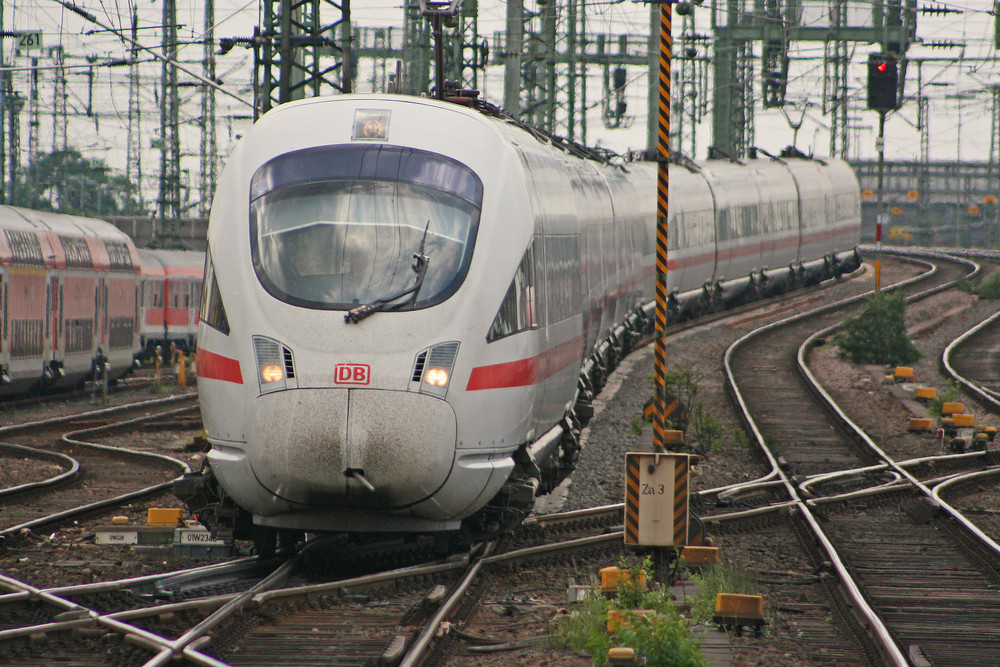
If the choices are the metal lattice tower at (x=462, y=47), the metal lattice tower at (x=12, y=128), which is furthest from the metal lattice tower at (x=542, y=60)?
the metal lattice tower at (x=12, y=128)

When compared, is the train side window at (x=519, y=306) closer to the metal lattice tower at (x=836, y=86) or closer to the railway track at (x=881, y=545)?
the railway track at (x=881, y=545)

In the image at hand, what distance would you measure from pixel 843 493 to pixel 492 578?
18.7 ft

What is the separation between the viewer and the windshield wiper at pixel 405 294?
26.6 feet

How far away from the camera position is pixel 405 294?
8258 millimetres

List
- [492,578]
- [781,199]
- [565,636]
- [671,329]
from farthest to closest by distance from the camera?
1. [781,199]
2. [671,329]
3. [492,578]
4. [565,636]

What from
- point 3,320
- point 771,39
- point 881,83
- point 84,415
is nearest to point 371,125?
point 84,415

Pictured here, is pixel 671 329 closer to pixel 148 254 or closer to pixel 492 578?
pixel 148 254

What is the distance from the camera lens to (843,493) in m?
13.6

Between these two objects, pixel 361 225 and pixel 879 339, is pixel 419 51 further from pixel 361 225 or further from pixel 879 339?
pixel 361 225

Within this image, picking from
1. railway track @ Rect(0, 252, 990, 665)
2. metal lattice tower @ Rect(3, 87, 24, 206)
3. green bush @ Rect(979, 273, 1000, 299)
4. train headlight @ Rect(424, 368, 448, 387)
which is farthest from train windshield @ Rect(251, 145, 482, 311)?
metal lattice tower @ Rect(3, 87, 24, 206)

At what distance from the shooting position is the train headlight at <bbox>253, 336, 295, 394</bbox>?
8117 millimetres

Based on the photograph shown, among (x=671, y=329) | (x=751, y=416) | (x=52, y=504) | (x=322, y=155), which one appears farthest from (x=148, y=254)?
(x=322, y=155)

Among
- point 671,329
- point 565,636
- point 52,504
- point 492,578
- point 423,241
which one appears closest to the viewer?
point 565,636

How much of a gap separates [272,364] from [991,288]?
31.0 m
